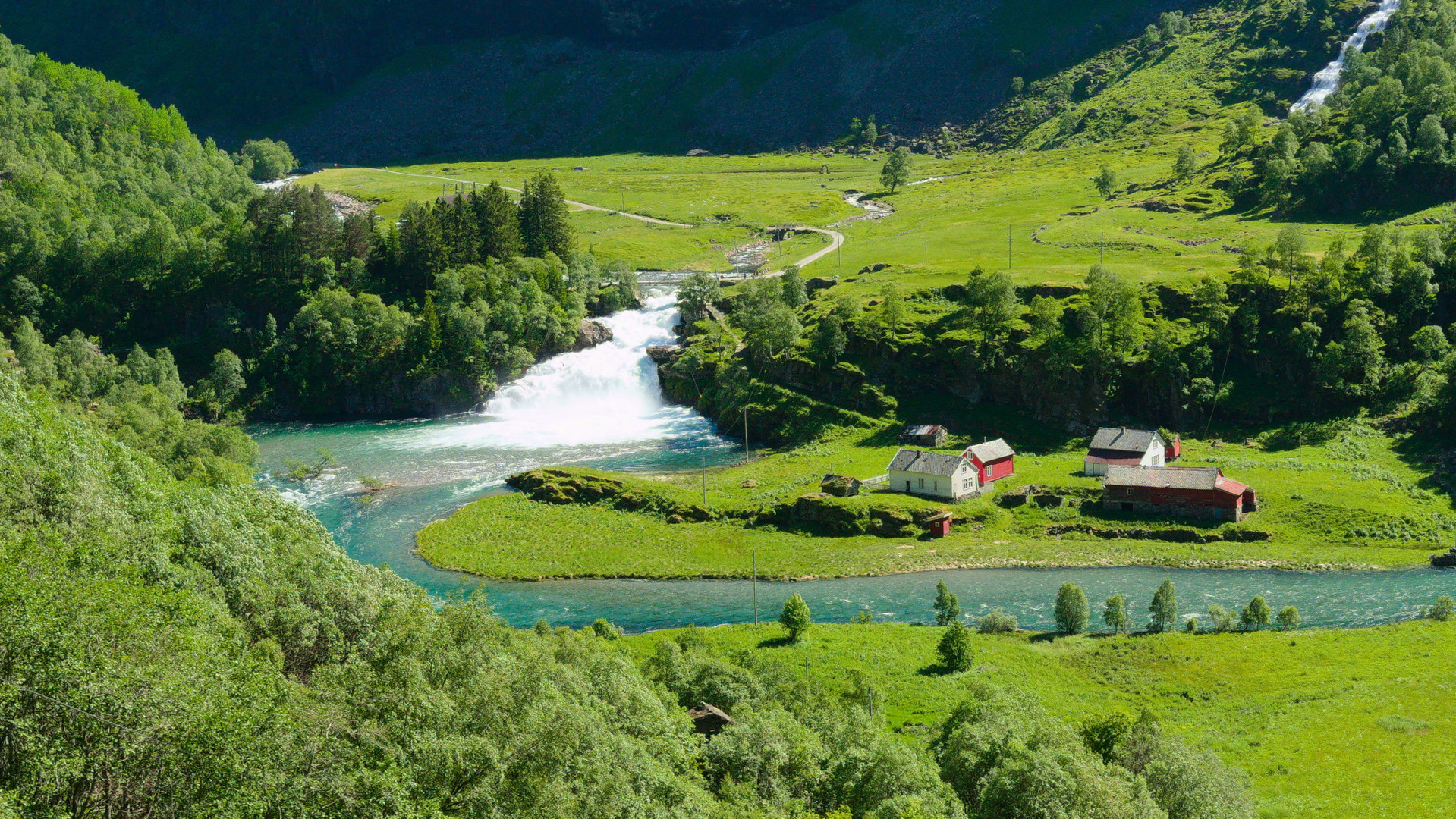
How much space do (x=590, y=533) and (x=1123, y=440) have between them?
4897 centimetres

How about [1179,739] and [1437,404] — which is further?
[1437,404]

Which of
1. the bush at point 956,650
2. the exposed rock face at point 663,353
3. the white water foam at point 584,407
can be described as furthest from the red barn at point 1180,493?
the exposed rock face at point 663,353

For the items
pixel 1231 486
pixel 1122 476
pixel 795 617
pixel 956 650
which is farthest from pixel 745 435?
pixel 956 650

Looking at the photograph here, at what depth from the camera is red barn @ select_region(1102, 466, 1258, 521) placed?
97312 mm

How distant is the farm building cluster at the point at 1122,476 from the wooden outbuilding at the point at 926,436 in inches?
222

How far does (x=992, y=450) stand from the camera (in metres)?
108

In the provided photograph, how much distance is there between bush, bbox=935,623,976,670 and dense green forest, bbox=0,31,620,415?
89658 millimetres

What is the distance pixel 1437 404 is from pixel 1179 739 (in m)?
76.0

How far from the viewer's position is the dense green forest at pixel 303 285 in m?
148

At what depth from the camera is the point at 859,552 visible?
96.2 meters

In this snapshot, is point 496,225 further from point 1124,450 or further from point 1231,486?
point 1231,486

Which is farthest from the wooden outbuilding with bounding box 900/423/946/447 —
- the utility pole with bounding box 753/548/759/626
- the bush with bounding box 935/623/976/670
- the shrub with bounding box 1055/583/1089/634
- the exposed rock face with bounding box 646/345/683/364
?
the bush with bounding box 935/623/976/670

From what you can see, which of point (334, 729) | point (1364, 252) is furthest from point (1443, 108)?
point (334, 729)

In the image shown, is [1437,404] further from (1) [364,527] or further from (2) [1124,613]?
(1) [364,527]
